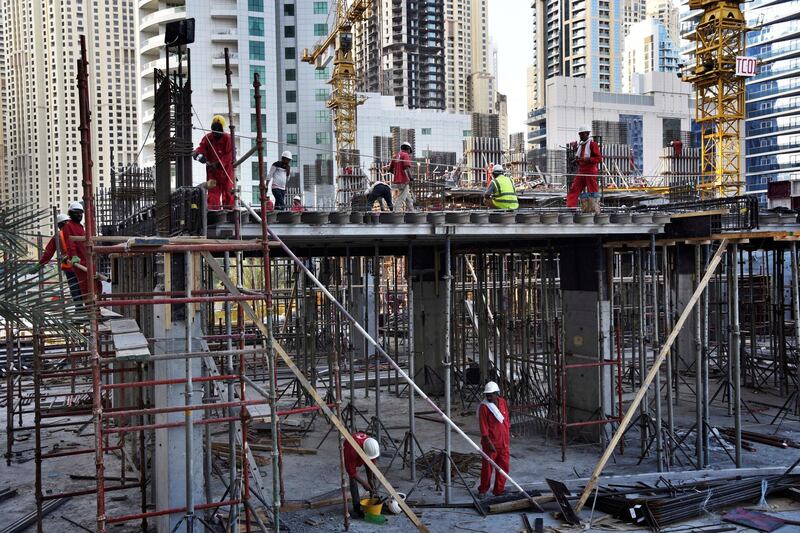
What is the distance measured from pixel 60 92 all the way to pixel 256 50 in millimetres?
59975

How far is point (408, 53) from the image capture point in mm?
→ 127750

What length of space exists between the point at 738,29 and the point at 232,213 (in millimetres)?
38992

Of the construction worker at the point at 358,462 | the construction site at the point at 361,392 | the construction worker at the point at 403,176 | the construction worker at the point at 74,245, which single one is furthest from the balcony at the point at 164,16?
the construction worker at the point at 358,462

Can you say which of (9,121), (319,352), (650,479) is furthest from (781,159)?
(9,121)

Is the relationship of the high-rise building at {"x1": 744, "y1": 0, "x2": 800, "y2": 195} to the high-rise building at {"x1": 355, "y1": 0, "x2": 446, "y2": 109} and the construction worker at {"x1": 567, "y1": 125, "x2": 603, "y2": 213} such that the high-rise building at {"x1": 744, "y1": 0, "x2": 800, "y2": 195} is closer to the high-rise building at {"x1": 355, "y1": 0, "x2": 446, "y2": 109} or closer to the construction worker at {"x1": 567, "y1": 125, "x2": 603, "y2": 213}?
the high-rise building at {"x1": 355, "y1": 0, "x2": 446, "y2": 109}

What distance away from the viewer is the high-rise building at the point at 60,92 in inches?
4213

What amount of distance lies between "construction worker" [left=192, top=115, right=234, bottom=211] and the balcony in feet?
181

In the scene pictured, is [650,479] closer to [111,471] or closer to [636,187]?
[111,471]

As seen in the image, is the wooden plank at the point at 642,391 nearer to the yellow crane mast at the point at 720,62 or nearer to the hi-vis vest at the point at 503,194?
the hi-vis vest at the point at 503,194

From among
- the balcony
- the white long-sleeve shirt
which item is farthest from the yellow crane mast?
the balcony

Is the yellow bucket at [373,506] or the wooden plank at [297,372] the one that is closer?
the wooden plank at [297,372]

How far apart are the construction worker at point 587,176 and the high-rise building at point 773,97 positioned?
229 ft

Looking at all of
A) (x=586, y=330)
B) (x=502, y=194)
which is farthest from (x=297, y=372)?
(x=586, y=330)

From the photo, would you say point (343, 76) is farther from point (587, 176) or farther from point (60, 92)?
point (60, 92)
